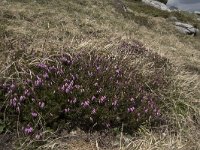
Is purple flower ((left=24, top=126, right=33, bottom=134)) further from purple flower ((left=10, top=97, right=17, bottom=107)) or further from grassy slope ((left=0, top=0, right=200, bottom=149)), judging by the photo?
grassy slope ((left=0, top=0, right=200, bottom=149))

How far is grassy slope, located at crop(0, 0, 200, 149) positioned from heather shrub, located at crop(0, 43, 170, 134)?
37cm

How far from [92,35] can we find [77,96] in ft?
19.3

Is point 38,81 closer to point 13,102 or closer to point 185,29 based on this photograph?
point 13,102

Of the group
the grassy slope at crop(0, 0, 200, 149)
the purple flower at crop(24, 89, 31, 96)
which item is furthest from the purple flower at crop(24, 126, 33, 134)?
the grassy slope at crop(0, 0, 200, 149)

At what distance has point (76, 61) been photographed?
6441 millimetres

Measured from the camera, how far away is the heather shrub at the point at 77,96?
5301mm

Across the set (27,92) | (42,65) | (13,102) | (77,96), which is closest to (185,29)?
(42,65)

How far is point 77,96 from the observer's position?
5.64 metres

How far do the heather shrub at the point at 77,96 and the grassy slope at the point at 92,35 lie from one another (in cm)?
37

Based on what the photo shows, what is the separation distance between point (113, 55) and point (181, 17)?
20.5m

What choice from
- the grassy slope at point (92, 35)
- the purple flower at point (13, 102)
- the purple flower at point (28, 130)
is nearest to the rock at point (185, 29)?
the grassy slope at point (92, 35)

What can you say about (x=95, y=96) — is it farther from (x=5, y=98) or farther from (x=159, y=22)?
(x=159, y=22)

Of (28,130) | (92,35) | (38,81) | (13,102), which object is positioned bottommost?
(92,35)

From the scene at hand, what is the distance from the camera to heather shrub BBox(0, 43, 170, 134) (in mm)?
5301
